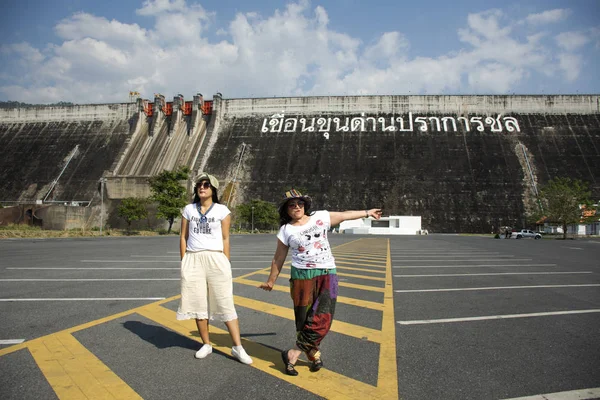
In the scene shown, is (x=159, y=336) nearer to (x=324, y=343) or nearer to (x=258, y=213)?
(x=324, y=343)

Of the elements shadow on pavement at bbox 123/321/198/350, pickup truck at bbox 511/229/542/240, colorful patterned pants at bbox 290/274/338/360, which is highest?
Answer: colorful patterned pants at bbox 290/274/338/360

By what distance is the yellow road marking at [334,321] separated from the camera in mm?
4766

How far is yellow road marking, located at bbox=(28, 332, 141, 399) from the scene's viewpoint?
3.14 meters

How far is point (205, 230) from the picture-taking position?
4215 millimetres

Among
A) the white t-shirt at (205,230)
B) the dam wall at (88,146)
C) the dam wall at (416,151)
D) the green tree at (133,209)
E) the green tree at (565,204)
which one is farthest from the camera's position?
the dam wall at (88,146)

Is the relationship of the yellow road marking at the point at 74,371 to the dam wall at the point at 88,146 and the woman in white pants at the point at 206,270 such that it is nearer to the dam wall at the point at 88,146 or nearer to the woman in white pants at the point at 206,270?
the woman in white pants at the point at 206,270

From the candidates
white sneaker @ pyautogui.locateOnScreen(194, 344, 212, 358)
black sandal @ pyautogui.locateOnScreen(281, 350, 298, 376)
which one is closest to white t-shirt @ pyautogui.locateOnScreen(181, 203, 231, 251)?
white sneaker @ pyautogui.locateOnScreen(194, 344, 212, 358)

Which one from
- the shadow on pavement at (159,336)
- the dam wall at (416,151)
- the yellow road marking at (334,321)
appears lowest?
the yellow road marking at (334,321)

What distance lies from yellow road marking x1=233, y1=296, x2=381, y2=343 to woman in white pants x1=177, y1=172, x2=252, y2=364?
1.45m

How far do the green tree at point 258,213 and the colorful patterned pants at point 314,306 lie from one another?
40.6 meters

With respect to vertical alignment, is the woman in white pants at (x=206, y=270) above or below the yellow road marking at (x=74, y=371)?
above

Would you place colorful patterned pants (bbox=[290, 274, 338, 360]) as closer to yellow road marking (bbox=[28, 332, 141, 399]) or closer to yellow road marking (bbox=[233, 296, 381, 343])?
yellow road marking (bbox=[233, 296, 381, 343])

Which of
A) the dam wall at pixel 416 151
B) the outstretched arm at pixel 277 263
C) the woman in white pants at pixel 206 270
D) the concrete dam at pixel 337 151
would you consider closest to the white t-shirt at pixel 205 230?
the woman in white pants at pixel 206 270

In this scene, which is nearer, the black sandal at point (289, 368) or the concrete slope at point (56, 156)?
the black sandal at point (289, 368)
